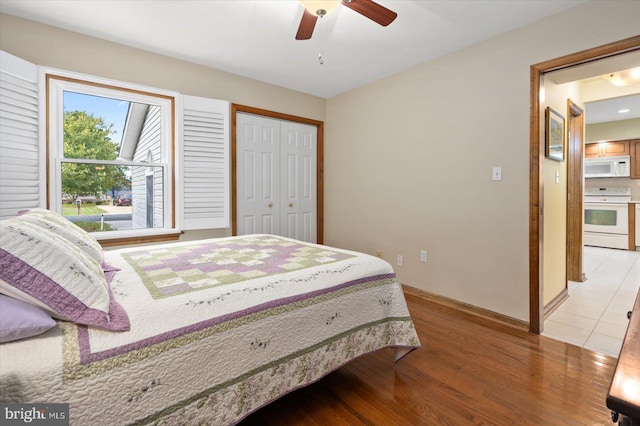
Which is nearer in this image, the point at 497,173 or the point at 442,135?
the point at 497,173

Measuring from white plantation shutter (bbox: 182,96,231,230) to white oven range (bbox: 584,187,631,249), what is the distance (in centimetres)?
690

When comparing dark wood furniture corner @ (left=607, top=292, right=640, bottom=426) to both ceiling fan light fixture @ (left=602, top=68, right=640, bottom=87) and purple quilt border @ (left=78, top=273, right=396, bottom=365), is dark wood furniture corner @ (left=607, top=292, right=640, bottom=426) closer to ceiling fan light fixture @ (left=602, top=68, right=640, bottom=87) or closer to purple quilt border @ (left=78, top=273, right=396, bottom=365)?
purple quilt border @ (left=78, top=273, right=396, bottom=365)

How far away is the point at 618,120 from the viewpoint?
235 inches

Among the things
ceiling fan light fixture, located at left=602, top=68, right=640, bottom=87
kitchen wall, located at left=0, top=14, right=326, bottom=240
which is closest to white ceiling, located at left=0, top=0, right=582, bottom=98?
kitchen wall, located at left=0, top=14, right=326, bottom=240

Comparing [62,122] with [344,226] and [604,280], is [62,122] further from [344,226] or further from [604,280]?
[604,280]

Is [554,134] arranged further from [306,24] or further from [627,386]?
[627,386]

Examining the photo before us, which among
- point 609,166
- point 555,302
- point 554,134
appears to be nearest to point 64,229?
point 554,134

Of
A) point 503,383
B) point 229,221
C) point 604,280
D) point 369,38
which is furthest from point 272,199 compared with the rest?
point 604,280

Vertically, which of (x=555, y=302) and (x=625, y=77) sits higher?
(x=625, y=77)

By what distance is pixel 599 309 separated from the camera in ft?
9.56

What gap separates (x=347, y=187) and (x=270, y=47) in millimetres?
1975

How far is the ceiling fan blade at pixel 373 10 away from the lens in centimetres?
A: 185

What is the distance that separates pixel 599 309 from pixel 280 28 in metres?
3.90

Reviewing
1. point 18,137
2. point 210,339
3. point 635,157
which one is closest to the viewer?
point 210,339
